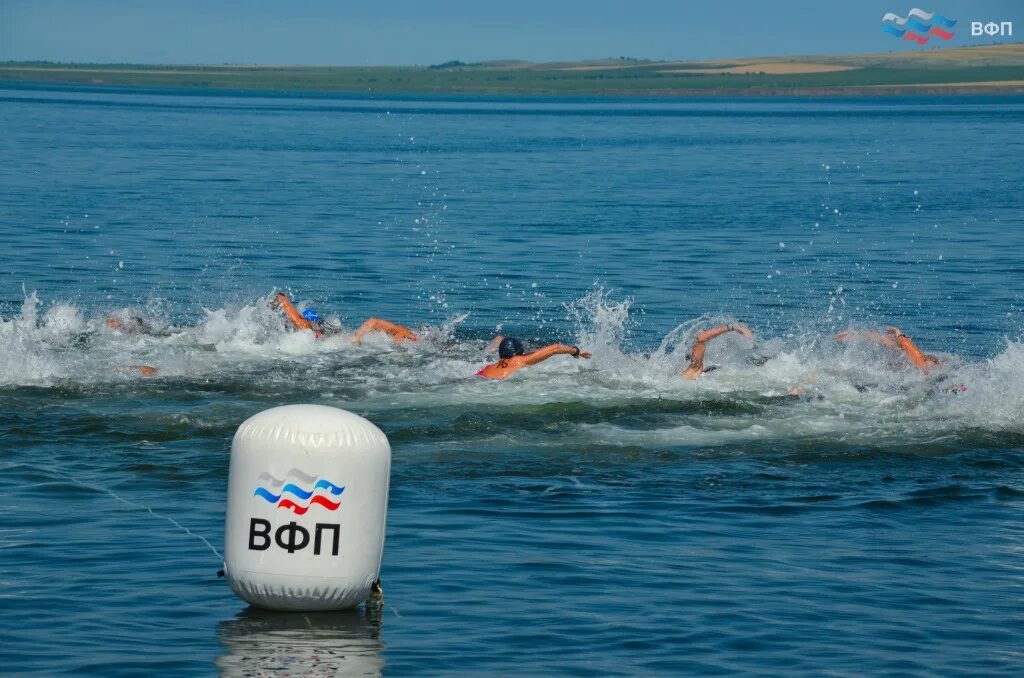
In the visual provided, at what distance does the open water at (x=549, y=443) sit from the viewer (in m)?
12.3

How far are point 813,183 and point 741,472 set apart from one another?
5092 cm

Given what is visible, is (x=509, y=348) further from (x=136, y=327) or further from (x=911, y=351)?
(x=136, y=327)

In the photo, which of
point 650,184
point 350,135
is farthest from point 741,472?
point 350,135

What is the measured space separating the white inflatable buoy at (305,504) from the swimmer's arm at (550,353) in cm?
913

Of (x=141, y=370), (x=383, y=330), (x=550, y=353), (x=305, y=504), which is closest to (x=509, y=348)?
(x=550, y=353)

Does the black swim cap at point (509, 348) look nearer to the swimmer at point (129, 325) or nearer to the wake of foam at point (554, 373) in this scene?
the wake of foam at point (554, 373)

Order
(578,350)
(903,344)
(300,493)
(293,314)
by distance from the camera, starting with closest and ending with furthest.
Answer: (300,493)
(578,350)
(903,344)
(293,314)

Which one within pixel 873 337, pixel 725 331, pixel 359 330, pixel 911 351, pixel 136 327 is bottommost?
pixel 136 327

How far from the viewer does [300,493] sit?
436 inches

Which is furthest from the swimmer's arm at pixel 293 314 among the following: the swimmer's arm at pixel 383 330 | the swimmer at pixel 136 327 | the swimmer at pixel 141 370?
the swimmer at pixel 141 370

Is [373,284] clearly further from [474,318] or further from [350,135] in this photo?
[350,135]

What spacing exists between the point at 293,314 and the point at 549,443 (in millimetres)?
7286

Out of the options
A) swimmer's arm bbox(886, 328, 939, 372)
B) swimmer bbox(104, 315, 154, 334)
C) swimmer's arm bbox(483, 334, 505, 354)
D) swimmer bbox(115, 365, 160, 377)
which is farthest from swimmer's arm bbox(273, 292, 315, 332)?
swimmer's arm bbox(886, 328, 939, 372)

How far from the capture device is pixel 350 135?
11094 centimetres
